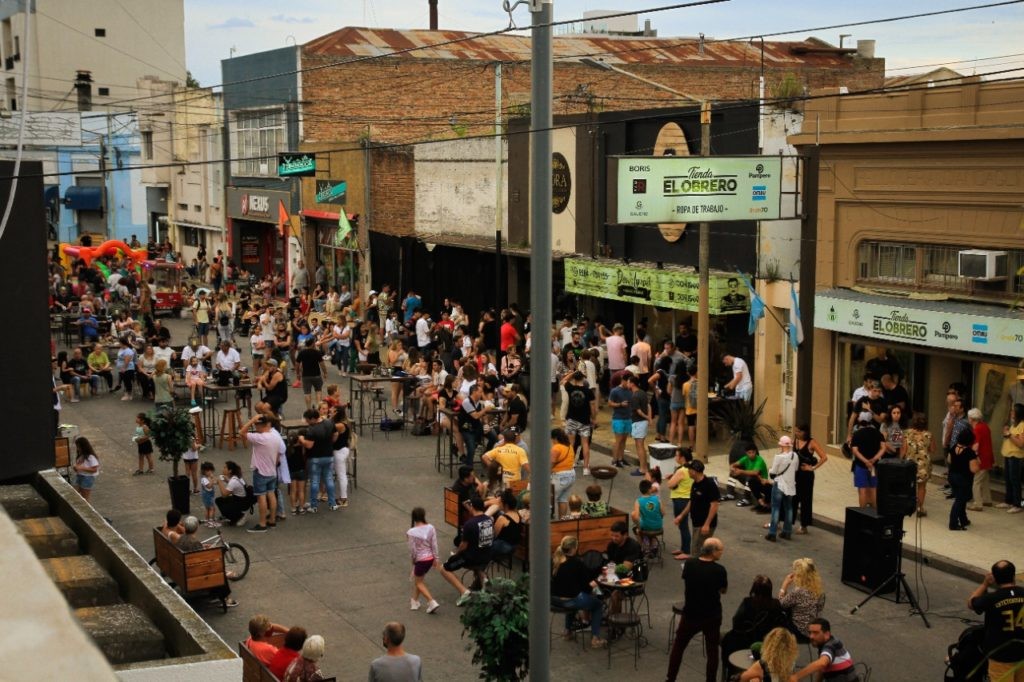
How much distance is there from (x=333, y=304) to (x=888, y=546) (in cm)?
2513

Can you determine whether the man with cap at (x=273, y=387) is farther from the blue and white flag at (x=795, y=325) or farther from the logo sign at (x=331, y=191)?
the logo sign at (x=331, y=191)

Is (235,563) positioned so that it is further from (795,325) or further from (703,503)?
(795,325)

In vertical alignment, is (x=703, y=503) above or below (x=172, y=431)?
below

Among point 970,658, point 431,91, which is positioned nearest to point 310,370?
→ point 970,658

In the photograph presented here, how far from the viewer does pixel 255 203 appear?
1993 inches

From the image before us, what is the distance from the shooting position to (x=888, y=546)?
49.9 feet

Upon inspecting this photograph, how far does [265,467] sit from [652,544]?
5.62m

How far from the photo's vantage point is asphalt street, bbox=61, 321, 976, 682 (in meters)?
13.6

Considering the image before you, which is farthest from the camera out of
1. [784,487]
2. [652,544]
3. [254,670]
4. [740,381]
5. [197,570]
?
[740,381]

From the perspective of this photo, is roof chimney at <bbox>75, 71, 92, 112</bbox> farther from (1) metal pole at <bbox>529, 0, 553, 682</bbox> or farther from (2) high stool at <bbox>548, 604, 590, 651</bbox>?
(1) metal pole at <bbox>529, 0, 553, 682</bbox>

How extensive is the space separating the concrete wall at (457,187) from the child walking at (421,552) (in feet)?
69.9

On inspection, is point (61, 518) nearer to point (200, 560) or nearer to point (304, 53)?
point (200, 560)

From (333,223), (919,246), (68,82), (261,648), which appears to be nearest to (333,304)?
(333,223)

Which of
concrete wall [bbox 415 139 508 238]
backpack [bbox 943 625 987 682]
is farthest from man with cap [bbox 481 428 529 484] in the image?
concrete wall [bbox 415 139 508 238]
